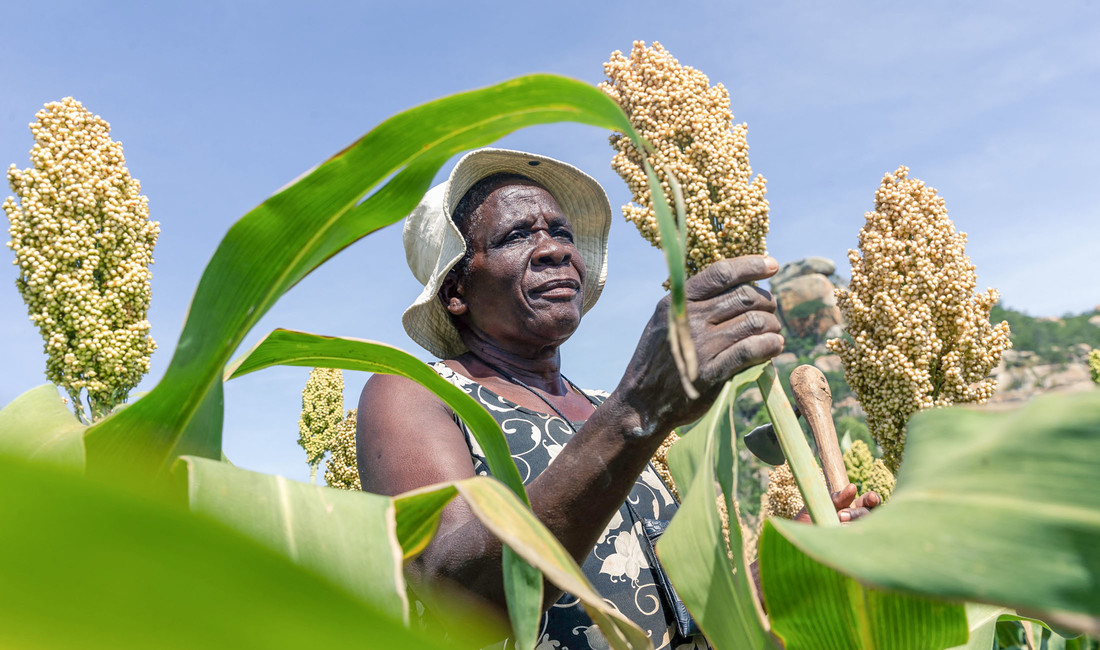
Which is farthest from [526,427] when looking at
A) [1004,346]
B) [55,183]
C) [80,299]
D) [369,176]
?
[55,183]

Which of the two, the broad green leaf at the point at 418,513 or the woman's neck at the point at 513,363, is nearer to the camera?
the broad green leaf at the point at 418,513

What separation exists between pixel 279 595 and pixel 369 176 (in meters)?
0.42

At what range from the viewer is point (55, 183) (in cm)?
660

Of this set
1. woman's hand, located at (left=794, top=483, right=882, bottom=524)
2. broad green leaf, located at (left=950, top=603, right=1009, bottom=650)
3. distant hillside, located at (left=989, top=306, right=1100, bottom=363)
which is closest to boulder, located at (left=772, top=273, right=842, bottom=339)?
distant hillside, located at (left=989, top=306, right=1100, bottom=363)

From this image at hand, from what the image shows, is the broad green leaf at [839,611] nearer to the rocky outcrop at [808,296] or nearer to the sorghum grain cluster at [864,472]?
the sorghum grain cluster at [864,472]

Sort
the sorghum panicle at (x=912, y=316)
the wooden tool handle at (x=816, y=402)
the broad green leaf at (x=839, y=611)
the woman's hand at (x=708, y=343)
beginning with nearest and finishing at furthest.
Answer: the broad green leaf at (x=839, y=611) → the woman's hand at (x=708, y=343) → the wooden tool handle at (x=816, y=402) → the sorghum panicle at (x=912, y=316)

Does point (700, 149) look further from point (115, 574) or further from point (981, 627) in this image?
point (115, 574)

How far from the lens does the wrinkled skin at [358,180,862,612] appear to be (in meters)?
0.85

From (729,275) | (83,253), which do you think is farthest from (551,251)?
(83,253)

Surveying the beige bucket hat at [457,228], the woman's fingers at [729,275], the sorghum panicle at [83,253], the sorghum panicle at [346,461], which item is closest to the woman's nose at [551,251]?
the beige bucket hat at [457,228]

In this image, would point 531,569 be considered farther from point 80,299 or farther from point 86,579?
point 80,299

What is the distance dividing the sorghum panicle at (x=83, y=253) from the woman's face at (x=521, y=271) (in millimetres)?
5260

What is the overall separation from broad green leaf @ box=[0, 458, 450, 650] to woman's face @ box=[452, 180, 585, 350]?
164 cm

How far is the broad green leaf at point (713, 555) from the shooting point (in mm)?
546
